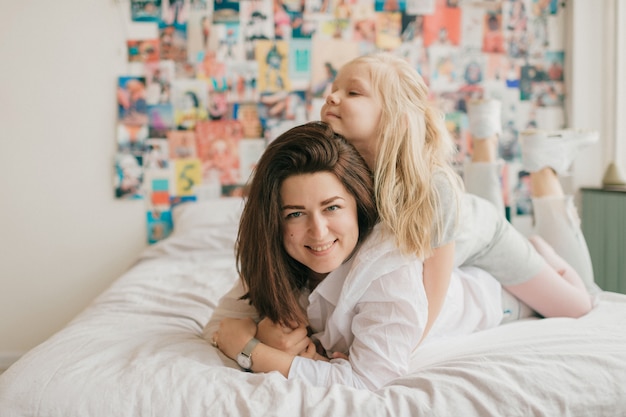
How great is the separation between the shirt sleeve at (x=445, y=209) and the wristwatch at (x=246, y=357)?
39 centimetres

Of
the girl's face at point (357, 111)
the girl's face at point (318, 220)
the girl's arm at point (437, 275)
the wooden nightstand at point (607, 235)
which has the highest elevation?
the girl's face at point (357, 111)

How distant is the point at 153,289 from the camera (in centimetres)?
172

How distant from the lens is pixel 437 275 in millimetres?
1104

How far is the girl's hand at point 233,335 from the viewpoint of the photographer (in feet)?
3.46

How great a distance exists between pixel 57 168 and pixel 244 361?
2.01 metres

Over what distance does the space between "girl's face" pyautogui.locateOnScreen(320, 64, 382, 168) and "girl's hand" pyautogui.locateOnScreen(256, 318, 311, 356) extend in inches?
14.2

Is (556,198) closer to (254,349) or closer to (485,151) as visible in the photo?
(485,151)

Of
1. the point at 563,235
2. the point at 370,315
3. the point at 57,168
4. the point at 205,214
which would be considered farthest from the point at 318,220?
the point at 57,168

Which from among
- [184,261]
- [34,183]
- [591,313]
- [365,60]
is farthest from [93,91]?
[591,313]

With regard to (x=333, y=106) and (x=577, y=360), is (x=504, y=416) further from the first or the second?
(x=333, y=106)

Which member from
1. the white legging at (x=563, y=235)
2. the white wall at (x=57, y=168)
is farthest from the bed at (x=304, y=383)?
the white wall at (x=57, y=168)

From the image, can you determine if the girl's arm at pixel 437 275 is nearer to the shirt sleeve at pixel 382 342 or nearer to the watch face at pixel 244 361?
the shirt sleeve at pixel 382 342

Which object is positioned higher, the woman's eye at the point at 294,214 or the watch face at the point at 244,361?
the woman's eye at the point at 294,214

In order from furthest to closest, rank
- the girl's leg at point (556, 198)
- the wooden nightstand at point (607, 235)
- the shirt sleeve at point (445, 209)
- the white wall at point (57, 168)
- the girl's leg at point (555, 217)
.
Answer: the white wall at point (57, 168), the wooden nightstand at point (607, 235), the girl's leg at point (556, 198), the girl's leg at point (555, 217), the shirt sleeve at point (445, 209)
